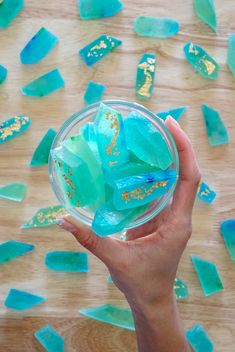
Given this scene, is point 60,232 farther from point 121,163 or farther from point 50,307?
point 121,163

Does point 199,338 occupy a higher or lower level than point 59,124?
lower

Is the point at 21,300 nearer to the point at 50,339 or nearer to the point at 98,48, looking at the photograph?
the point at 50,339

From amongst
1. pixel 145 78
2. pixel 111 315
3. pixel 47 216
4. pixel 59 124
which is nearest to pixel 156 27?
pixel 145 78

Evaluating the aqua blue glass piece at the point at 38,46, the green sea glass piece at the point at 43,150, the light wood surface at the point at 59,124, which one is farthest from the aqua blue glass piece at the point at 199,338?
the aqua blue glass piece at the point at 38,46

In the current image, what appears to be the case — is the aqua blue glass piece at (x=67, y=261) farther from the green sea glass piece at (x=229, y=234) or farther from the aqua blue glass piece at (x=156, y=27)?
the aqua blue glass piece at (x=156, y=27)

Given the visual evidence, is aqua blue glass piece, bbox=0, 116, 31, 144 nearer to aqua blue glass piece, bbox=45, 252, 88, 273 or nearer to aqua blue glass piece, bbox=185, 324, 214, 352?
aqua blue glass piece, bbox=45, 252, 88, 273

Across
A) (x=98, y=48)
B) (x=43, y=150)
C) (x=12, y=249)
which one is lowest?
(x=12, y=249)

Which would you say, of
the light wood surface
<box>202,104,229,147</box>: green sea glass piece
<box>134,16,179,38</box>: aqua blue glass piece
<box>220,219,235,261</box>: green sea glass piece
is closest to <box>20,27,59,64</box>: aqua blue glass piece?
the light wood surface
